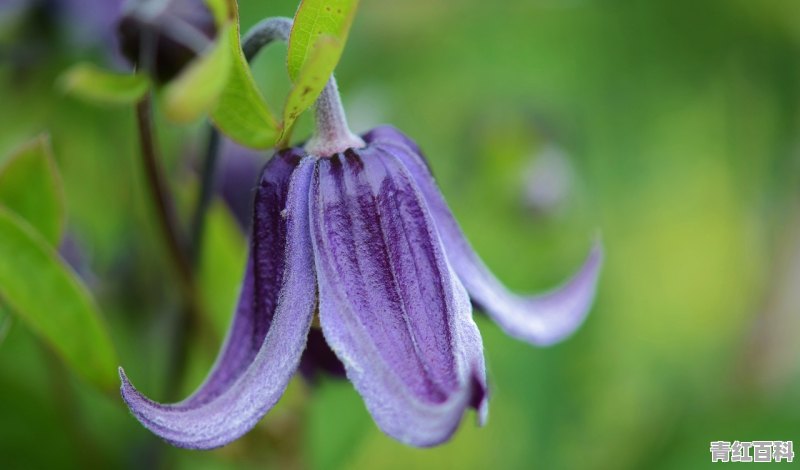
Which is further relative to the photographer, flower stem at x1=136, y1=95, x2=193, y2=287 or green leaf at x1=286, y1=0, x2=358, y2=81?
flower stem at x1=136, y1=95, x2=193, y2=287

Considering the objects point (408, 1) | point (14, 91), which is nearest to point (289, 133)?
point (14, 91)

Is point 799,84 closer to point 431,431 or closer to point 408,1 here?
point 408,1

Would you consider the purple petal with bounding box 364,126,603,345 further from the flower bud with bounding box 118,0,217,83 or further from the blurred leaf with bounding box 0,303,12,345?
the blurred leaf with bounding box 0,303,12,345

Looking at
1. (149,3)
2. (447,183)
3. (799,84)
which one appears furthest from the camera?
(799,84)

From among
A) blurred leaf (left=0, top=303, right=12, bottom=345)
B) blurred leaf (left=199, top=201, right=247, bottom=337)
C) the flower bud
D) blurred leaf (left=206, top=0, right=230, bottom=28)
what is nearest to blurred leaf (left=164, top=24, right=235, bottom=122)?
blurred leaf (left=206, top=0, right=230, bottom=28)

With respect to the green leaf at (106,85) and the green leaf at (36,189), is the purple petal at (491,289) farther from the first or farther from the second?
the green leaf at (36,189)

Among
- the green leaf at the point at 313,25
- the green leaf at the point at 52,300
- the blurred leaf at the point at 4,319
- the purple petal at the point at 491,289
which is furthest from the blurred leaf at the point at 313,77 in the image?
the blurred leaf at the point at 4,319

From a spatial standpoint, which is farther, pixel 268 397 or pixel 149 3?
pixel 149 3
